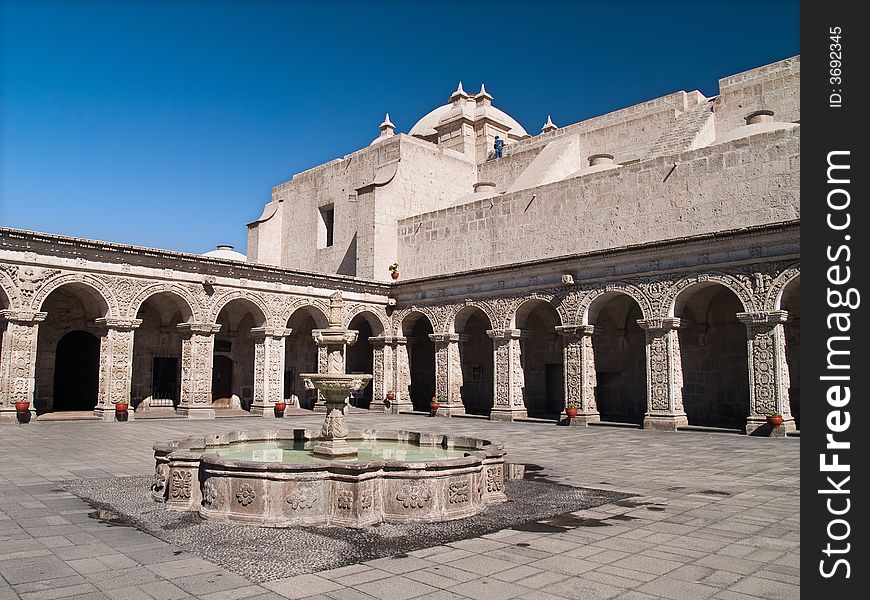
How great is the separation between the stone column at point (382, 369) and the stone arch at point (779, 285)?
1325 centimetres

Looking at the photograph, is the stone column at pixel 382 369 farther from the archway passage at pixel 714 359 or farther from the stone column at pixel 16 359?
the stone column at pixel 16 359

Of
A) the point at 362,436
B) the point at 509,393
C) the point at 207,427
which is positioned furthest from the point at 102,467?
the point at 509,393

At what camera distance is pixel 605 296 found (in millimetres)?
18578

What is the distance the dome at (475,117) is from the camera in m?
33.1

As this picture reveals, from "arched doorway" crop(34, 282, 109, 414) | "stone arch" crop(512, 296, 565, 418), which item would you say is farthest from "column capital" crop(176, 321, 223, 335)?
"stone arch" crop(512, 296, 565, 418)

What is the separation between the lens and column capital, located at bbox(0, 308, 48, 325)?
52.7 feet

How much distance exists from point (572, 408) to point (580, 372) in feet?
3.45

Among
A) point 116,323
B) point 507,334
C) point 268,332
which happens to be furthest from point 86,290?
point 507,334

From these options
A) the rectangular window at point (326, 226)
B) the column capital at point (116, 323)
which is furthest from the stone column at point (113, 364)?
the rectangular window at point (326, 226)

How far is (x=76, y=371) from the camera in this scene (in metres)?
20.8

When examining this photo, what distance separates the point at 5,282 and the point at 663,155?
18142 millimetres

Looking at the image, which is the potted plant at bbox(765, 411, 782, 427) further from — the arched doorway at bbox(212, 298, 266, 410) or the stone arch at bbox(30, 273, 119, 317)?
the stone arch at bbox(30, 273, 119, 317)

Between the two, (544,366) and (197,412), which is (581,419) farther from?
(197,412)

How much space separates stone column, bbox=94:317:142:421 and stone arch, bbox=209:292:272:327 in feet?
8.29
